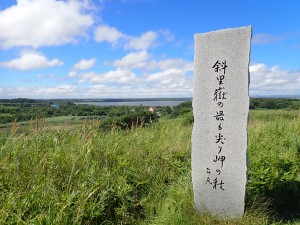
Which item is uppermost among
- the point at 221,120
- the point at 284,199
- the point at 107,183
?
the point at 221,120

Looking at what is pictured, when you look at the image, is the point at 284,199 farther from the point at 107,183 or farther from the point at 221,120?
the point at 107,183

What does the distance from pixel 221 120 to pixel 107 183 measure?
5.37ft

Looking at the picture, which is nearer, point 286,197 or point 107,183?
point 107,183

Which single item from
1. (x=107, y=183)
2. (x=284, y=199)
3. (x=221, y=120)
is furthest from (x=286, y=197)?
(x=107, y=183)

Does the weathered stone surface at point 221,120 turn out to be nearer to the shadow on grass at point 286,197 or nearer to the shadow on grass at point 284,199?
the shadow on grass at point 284,199

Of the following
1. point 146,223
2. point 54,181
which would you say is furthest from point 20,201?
point 146,223

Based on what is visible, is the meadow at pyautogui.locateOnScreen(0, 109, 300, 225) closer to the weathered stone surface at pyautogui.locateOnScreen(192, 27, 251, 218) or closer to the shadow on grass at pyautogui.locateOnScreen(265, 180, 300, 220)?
the shadow on grass at pyautogui.locateOnScreen(265, 180, 300, 220)

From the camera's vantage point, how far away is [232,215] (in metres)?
3.29

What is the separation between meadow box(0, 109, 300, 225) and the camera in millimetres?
3059

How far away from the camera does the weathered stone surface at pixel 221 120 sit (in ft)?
10.3

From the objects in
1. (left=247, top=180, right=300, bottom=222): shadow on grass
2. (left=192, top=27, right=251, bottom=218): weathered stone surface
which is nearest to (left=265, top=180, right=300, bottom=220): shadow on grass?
(left=247, top=180, right=300, bottom=222): shadow on grass

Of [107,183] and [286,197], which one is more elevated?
[107,183]

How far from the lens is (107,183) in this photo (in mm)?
3559

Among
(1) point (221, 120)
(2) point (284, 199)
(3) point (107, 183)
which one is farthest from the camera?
(2) point (284, 199)
